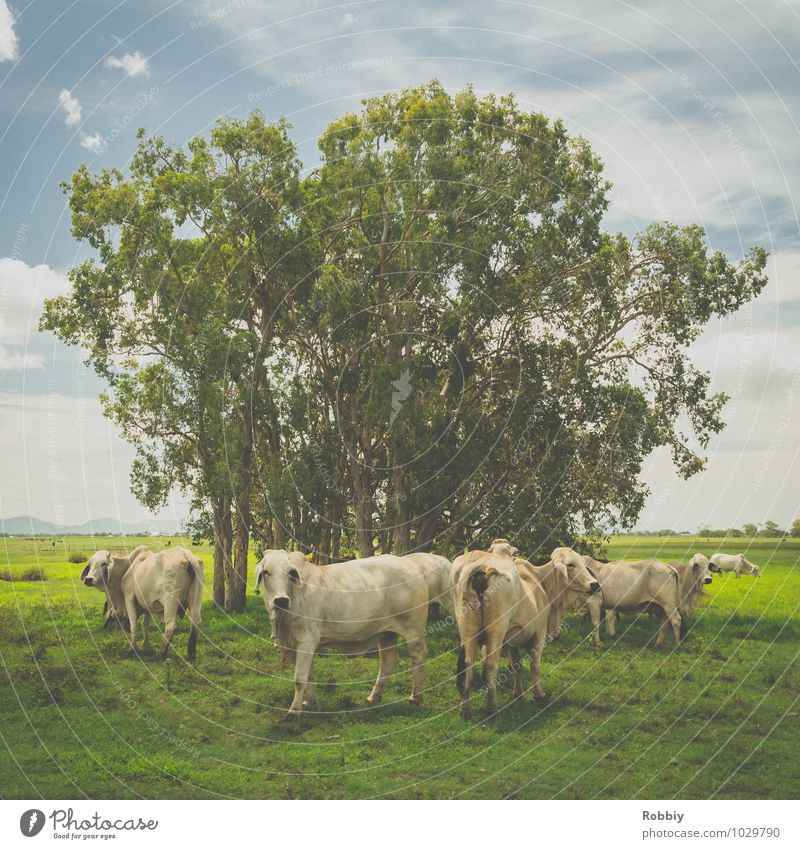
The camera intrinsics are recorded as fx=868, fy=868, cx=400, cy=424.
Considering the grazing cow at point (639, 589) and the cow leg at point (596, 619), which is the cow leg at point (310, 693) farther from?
the grazing cow at point (639, 589)

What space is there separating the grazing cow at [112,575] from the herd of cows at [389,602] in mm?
1723

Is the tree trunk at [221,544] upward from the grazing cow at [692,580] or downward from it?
upward

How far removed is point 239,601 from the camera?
25422 mm

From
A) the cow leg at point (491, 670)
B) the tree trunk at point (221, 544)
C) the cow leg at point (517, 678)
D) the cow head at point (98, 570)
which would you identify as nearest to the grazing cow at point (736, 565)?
the tree trunk at point (221, 544)

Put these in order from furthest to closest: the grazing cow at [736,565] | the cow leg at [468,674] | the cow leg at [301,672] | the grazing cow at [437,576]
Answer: the grazing cow at [736,565] < the grazing cow at [437,576] < the cow leg at [301,672] < the cow leg at [468,674]

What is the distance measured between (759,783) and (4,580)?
24.9 meters

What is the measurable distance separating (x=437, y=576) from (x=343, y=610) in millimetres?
3092

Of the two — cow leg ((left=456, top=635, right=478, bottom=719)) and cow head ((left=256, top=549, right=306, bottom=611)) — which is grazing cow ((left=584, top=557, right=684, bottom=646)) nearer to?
cow leg ((left=456, top=635, right=478, bottom=719))

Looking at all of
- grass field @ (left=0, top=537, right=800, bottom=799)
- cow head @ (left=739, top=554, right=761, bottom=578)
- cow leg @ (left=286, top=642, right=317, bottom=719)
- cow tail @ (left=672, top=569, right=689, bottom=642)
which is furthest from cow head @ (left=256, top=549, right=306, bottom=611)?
cow head @ (left=739, top=554, right=761, bottom=578)

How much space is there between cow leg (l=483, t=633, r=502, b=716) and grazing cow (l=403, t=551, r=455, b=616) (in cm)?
292

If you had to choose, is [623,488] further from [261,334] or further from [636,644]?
[261,334]

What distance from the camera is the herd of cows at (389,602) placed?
13977mm

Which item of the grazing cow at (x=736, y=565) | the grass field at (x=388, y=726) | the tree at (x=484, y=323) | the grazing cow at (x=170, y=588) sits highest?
the tree at (x=484, y=323)

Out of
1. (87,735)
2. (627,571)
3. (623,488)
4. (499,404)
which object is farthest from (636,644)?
(87,735)
